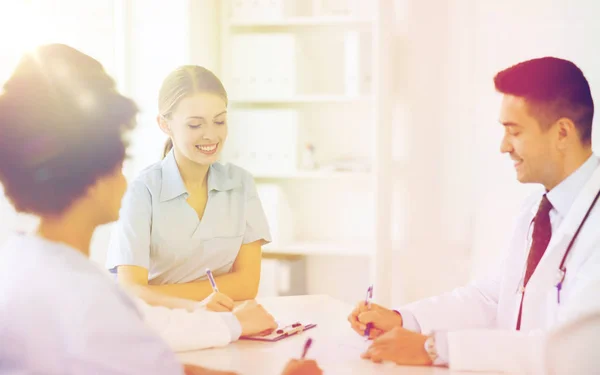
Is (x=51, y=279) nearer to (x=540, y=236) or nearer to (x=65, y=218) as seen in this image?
(x=65, y=218)

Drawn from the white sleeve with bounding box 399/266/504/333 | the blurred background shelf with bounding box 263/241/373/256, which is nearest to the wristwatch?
the white sleeve with bounding box 399/266/504/333

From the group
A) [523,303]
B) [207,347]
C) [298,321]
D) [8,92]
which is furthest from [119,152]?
[523,303]

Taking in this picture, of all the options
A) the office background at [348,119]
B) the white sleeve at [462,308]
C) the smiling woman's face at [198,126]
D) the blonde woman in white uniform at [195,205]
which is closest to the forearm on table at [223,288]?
the blonde woman in white uniform at [195,205]

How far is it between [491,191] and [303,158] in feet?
3.18

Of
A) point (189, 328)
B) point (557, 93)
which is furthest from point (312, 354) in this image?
point (557, 93)

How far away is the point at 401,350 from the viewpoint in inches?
52.9

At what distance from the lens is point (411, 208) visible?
3.39 meters

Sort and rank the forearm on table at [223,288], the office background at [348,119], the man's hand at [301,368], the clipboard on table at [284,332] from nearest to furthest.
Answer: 1. the man's hand at [301,368]
2. the clipboard on table at [284,332]
3. the forearm on table at [223,288]
4. the office background at [348,119]

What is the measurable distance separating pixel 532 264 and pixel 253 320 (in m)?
0.66

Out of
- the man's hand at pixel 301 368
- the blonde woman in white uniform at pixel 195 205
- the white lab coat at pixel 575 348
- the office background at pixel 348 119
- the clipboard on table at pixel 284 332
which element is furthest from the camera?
the office background at pixel 348 119

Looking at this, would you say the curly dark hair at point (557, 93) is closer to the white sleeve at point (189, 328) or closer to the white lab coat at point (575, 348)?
the white lab coat at point (575, 348)

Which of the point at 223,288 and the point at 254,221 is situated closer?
the point at 223,288

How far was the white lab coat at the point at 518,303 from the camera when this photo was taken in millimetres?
1282

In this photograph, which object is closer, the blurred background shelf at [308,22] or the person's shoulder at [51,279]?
the person's shoulder at [51,279]
